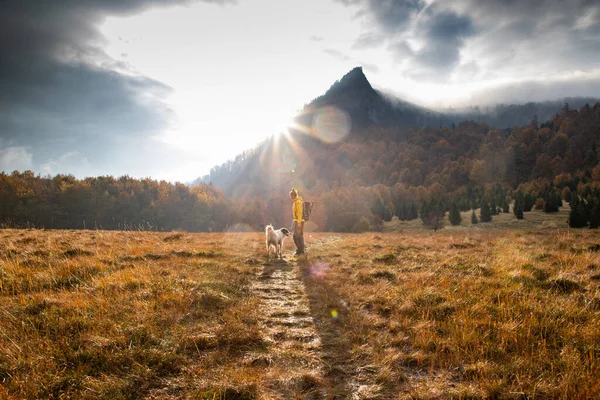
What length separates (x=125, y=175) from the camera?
396 ft

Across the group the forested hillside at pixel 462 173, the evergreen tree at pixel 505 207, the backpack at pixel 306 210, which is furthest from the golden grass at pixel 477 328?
the evergreen tree at pixel 505 207

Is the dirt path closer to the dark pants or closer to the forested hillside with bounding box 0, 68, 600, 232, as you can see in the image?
the dark pants

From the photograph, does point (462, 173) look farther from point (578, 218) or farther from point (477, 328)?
point (477, 328)

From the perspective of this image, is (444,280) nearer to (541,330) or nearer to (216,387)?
(541,330)

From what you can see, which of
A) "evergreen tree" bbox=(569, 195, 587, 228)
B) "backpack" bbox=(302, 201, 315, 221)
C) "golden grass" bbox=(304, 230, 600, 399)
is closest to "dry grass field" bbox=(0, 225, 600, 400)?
"golden grass" bbox=(304, 230, 600, 399)

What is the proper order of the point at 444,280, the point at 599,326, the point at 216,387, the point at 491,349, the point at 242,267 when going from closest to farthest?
the point at 216,387, the point at 491,349, the point at 599,326, the point at 444,280, the point at 242,267

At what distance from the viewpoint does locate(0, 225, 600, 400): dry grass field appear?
3.77 meters

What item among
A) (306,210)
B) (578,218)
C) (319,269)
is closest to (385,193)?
(578,218)

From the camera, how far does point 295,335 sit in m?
5.62

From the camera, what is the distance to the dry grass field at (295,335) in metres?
3.77

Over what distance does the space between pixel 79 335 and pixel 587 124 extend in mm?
234676

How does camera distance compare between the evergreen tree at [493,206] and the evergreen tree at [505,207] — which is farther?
the evergreen tree at [505,207]

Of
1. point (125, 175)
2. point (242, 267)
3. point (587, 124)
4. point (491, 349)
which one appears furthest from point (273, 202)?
point (587, 124)

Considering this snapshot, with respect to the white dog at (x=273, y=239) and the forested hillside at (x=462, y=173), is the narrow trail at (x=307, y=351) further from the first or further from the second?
the forested hillside at (x=462, y=173)
